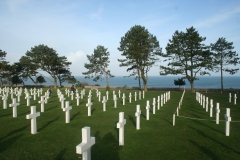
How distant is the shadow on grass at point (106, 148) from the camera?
5.35 meters

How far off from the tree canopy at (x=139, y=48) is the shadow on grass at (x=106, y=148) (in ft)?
90.7

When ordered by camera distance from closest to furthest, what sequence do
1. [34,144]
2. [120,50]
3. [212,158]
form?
[212,158] → [34,144] → [120,50]

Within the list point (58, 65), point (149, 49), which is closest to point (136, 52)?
point (149, 49)

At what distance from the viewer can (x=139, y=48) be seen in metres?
34.7

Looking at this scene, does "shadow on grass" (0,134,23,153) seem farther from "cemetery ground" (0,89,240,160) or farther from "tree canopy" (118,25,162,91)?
"tree canopy" (118,25,162,91)

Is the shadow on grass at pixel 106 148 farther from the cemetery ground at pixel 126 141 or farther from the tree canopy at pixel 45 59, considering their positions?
the tree canopy at pixel 45 59

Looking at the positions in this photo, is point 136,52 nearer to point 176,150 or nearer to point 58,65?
point 58,65

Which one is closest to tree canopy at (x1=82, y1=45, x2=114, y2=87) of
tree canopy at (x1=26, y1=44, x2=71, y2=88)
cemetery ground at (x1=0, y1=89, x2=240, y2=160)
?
tree canopy at (x1=26, y1=44, x2=71, y2=88)

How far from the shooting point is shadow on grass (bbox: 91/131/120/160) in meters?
5.35

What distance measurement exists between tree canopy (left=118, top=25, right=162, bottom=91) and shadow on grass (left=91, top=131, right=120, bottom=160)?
27.7 meters

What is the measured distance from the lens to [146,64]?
35.6m

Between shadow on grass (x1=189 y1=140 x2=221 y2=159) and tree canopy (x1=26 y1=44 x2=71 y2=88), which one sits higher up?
tree canopy (x1=26 y1=44 x2=71 y2=88)

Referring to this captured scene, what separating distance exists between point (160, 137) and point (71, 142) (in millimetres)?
2977

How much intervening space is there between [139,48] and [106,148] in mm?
29868
